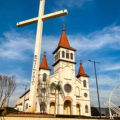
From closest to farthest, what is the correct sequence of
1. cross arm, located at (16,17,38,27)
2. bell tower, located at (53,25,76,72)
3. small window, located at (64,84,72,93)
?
cross arm, located at (16,17,38,27) < small window, located at (64,84,72,93) < bell tower, located at (53,25,76,72)

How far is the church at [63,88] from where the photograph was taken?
3562cm

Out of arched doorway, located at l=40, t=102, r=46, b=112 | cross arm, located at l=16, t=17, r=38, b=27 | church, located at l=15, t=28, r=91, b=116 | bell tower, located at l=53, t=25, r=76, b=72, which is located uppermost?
bell tower, located at l=53, t=25, r=76, b=72

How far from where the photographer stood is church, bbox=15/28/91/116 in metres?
35.6

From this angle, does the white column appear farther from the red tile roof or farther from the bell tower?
the red tile roof

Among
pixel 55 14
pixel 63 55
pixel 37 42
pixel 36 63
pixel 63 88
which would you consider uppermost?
pixel 63 55

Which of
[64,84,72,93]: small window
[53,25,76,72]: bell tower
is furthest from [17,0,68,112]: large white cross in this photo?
[53,25,76,72]: bell tower

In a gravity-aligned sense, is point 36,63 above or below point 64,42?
below

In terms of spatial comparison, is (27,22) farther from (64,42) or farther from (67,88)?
(64,42)

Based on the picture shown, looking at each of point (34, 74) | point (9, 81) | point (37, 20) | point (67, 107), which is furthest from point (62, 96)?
point (37, 20)

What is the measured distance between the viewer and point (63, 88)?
1518 inches

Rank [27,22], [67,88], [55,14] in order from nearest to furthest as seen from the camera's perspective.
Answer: [55,14], [27,22], [67,88]

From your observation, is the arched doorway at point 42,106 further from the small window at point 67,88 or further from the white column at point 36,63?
the white column at point 36,63

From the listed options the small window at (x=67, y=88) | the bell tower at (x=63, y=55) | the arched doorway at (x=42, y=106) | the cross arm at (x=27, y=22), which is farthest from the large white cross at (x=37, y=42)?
the bell tower at (x=63, y=55)

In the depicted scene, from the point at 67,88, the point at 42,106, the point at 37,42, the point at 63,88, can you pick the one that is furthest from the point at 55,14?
the point at 67,88
